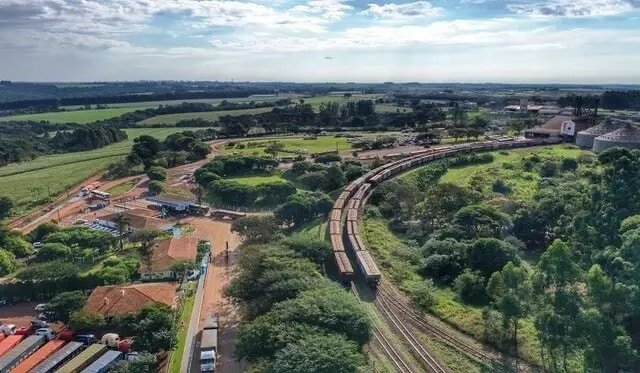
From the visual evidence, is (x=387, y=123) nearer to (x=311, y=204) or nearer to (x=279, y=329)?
(x=311, y=204)

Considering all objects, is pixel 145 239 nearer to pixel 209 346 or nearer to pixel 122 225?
pixel 122 225

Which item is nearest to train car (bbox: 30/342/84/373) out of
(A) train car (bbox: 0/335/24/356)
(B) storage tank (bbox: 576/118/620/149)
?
(A) train car (bbox: 0/335/24/356)

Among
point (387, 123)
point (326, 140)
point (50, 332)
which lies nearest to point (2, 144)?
point (326, 140)

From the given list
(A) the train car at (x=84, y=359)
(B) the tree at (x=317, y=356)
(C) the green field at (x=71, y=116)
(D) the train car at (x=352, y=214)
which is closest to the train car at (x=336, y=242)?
(D) the train car at (x=352, y=214)

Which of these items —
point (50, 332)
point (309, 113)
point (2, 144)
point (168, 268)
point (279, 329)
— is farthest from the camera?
point (309, 113)

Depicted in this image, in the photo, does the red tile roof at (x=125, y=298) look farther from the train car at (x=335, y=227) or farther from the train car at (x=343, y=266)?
the train car at (x=335, y=227)

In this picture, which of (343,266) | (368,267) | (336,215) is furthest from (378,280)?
(336,215)

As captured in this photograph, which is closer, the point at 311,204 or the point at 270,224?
the point at 270,224
